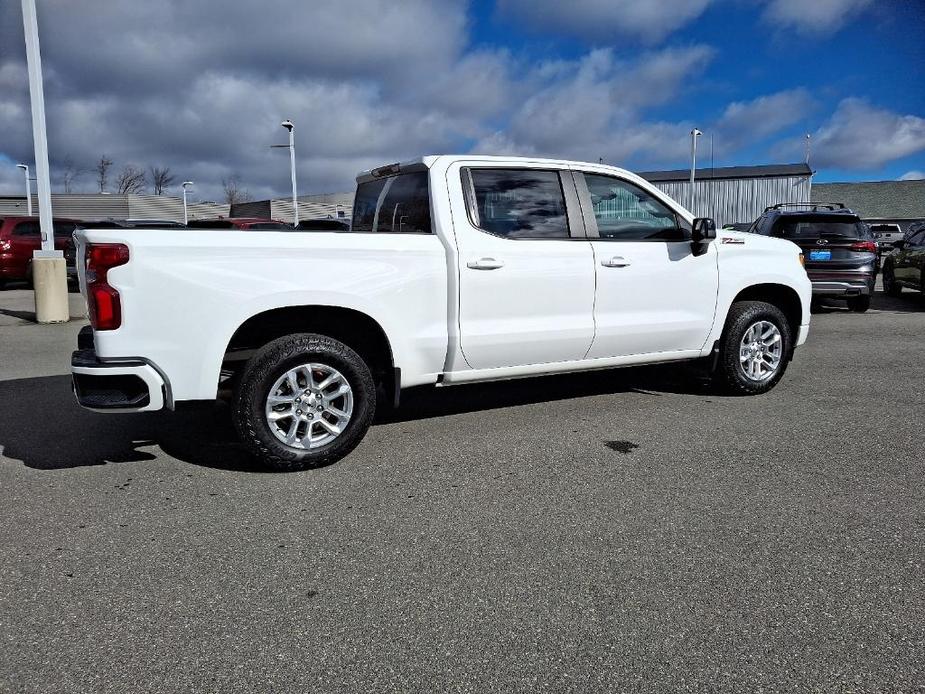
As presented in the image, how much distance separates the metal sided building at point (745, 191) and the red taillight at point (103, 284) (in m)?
44.8

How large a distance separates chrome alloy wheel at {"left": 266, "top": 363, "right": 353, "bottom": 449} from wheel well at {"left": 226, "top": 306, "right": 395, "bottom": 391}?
31cm

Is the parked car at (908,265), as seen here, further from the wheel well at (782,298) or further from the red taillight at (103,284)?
the red taillight at (103,284)

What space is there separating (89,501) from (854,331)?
10.1 m

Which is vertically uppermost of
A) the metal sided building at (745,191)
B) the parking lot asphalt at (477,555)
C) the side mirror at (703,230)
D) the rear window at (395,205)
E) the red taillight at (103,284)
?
the metal sided building at (745,191)

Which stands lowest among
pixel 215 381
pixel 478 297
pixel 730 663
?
pixel 730 663

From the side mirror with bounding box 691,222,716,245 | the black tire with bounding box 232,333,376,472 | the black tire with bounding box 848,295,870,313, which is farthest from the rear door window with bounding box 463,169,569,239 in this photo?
the black tire with bounding box 848,295,870,313

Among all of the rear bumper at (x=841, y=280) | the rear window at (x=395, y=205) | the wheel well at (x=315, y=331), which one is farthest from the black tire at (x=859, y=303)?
the wheel well at (x=315, y=331)

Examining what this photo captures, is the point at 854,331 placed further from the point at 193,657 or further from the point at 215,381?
the point at 193,657

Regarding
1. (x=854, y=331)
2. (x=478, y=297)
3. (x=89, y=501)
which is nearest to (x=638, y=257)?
(x=478, y=297)

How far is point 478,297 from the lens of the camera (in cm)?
489

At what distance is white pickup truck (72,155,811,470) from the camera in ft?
13.3

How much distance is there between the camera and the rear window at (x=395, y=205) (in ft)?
16.8

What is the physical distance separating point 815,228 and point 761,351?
269 inches

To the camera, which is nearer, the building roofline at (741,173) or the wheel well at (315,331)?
the wheel well at (315,331)
